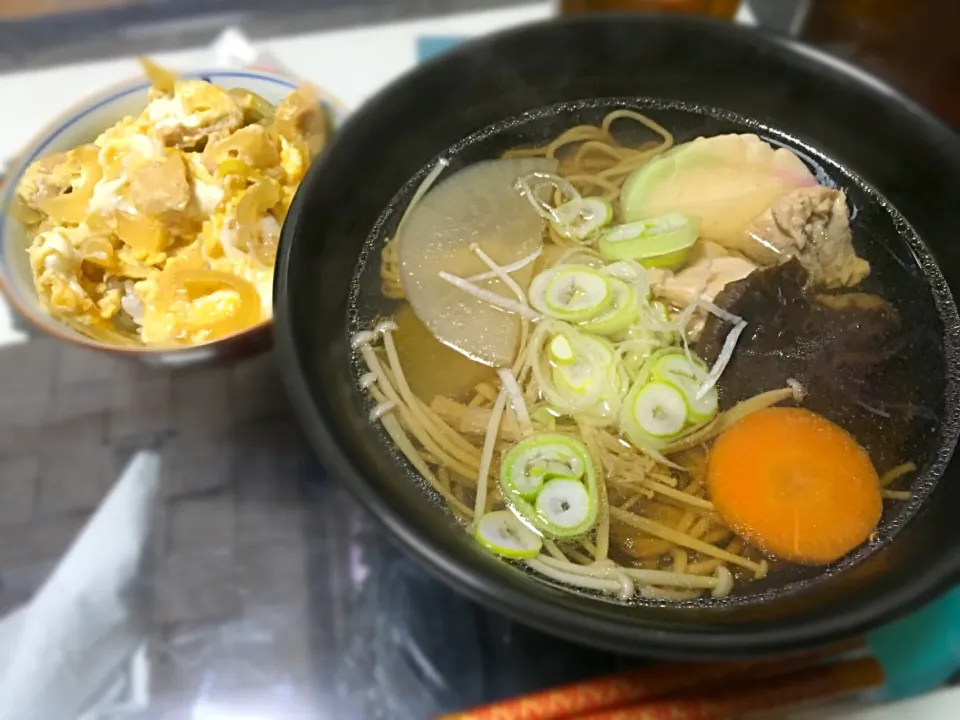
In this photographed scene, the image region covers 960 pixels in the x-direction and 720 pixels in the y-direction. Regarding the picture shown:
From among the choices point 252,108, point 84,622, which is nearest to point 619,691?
point 84,622

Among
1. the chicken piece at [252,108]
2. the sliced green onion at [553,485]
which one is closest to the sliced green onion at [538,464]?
the sliced green onion at [553,485]

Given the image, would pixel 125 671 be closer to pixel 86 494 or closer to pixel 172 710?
pixel 172 710

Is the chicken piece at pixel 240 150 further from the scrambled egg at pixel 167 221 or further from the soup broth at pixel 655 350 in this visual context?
the soup broth at pixel 655 350

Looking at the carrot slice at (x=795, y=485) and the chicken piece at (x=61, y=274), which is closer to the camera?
the carrot slice at (x=795, y=485)

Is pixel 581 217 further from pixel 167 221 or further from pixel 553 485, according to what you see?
pixel 167 221

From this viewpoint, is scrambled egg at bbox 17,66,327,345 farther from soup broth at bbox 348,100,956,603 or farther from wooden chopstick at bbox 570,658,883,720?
wooden chopstick at bbox 570,658,883,720

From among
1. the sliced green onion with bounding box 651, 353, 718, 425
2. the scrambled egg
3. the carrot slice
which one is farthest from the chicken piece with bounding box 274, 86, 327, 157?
the carrot slice

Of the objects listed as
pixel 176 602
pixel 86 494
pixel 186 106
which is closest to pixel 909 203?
pixel 186 106
